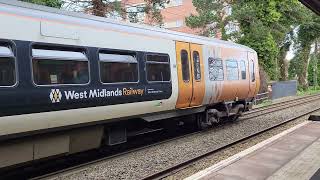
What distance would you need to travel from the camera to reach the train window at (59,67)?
8398mm

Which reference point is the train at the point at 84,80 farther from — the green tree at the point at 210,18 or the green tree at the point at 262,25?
the green tree at the point at 210,18

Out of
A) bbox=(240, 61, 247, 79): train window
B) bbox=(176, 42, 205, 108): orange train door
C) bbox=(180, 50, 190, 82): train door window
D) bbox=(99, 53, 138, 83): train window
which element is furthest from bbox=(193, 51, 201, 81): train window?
bbox=(240, 61, 247, 79): train window

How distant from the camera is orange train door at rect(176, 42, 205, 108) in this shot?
12883mm

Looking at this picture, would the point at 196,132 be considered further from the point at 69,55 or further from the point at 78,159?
the point at 69,55

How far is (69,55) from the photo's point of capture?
29.8ft

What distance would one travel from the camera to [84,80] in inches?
370

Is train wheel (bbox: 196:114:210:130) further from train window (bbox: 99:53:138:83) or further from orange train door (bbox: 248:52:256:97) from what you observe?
train window (bbox: 99:53:138:83)

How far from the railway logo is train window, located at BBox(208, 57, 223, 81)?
6.71 m

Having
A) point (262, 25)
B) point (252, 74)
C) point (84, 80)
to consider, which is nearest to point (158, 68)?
point (84, 80)

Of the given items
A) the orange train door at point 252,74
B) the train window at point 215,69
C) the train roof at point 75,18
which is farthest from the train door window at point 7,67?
the orange train door at point 252,74

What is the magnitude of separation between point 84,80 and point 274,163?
13.3 ft

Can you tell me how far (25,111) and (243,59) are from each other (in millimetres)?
11023

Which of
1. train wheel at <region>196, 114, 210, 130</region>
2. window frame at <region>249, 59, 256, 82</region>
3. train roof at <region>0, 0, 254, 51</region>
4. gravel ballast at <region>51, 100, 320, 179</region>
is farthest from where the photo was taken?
window frame at <region>249, 59, 256, 82</region>

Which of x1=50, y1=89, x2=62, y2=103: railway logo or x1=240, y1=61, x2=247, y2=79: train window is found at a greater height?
x1=240, y1=61, x2=247, y2=79: train window
